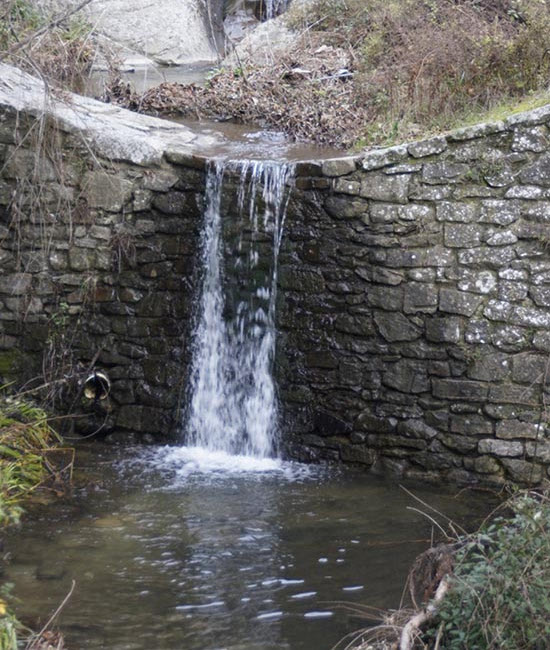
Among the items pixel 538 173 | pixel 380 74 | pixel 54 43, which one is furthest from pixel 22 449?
pixel 380 74

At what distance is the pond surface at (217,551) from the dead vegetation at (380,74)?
277 cm

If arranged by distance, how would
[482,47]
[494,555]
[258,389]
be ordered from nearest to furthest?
[494,555]
[258,389]
[482,47]

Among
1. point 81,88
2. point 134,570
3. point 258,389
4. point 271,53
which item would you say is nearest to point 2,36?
point 81,88

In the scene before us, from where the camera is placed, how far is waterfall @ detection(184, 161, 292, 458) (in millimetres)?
6355

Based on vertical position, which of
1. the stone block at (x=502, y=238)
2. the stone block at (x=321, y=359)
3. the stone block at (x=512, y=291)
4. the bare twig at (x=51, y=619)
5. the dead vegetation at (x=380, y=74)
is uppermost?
the dead vegetation at (x=380, y=74)

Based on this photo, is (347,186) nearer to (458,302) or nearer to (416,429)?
(458,302)

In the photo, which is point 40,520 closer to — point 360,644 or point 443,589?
point 360,644

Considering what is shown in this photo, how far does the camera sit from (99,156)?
659 centimetres

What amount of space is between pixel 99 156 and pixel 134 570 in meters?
3.15

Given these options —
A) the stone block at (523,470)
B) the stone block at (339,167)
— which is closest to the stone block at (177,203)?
the stone block at (339,167)

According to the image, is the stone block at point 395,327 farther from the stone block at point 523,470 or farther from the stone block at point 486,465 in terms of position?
the stone block at point 523,470

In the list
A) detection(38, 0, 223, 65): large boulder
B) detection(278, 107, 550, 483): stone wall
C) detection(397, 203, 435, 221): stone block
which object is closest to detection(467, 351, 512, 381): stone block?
detection(278, 107, 550, 483): stone wall

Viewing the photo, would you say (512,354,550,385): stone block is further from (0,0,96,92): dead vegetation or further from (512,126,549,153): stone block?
(0,0,96,92): dead vegetation

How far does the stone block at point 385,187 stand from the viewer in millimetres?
5945
